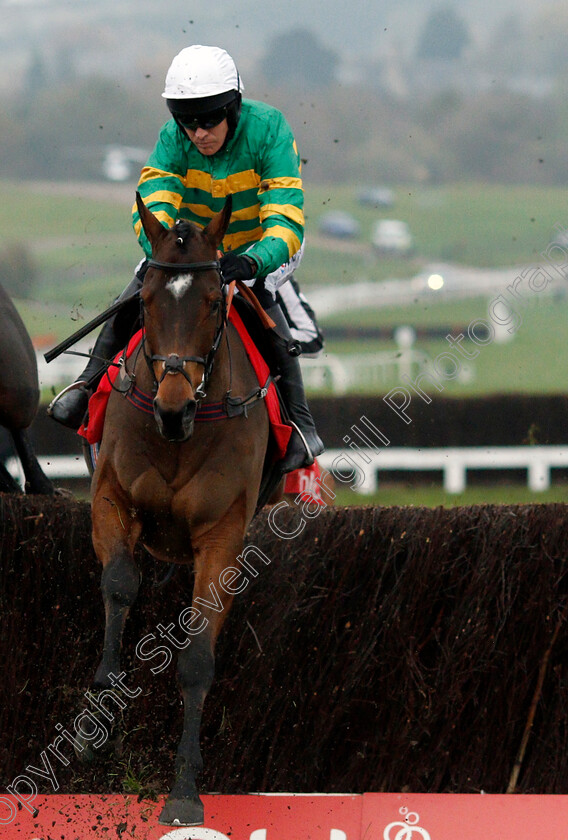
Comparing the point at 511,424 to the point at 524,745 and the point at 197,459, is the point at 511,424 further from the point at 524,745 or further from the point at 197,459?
the point at 197,459

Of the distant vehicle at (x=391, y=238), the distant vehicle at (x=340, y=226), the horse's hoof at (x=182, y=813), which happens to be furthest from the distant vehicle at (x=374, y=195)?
the horse's hoof at (x=182, y=813)

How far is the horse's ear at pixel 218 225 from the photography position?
12.3 feet

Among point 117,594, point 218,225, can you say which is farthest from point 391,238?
point 117,594

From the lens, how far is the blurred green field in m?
26.3

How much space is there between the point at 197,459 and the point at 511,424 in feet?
30.2

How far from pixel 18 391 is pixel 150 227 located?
7.58ft

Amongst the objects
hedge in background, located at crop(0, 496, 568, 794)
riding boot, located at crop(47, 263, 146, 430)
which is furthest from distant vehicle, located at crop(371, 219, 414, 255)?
riding boot, located at crop(47, 263, 146, 430)

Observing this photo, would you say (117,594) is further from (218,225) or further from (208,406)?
(218,225)

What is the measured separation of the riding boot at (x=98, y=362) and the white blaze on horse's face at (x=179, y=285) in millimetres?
717

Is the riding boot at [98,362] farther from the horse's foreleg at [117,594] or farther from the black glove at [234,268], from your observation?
the horse's foreleg at [117,594]

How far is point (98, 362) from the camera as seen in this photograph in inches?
178

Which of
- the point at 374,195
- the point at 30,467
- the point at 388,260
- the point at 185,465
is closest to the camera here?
the point at 185,465

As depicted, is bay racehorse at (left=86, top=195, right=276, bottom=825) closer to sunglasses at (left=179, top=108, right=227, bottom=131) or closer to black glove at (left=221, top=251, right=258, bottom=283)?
black glove at (left=221, top=251, right=258, bottom=283)

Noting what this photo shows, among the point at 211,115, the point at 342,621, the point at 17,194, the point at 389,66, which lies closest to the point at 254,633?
the point at 342,621
